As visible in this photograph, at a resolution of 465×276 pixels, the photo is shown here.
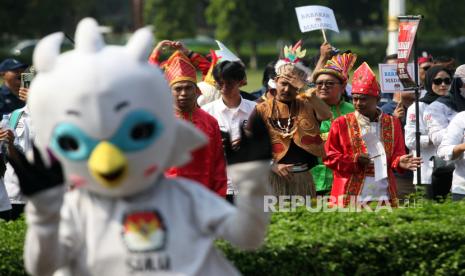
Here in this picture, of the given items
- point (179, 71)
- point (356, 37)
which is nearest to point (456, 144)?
point (179, 71)

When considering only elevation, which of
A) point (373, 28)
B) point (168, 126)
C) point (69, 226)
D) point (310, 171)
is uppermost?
point (168, 126)

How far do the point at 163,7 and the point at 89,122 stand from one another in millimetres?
57045

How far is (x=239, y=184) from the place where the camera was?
17.3ft

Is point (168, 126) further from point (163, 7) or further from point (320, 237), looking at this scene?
point (163, 7)

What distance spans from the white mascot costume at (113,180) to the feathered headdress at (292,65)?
10.3ft

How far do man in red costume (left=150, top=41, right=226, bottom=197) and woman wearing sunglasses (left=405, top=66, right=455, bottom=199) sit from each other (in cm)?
296

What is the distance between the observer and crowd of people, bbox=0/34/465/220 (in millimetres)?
8672

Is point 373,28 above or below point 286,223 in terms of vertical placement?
below

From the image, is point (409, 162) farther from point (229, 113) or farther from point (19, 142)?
point (19, 142)

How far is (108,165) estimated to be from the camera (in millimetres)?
5090

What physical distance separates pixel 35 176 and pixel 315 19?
793 cm

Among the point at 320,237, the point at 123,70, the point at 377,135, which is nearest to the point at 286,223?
the point at 320,237

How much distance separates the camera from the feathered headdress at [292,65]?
8.78m

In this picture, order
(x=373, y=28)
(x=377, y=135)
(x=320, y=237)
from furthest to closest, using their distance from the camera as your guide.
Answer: (x=373, y=28), (x=377, y=135), (x=320, y=237)
